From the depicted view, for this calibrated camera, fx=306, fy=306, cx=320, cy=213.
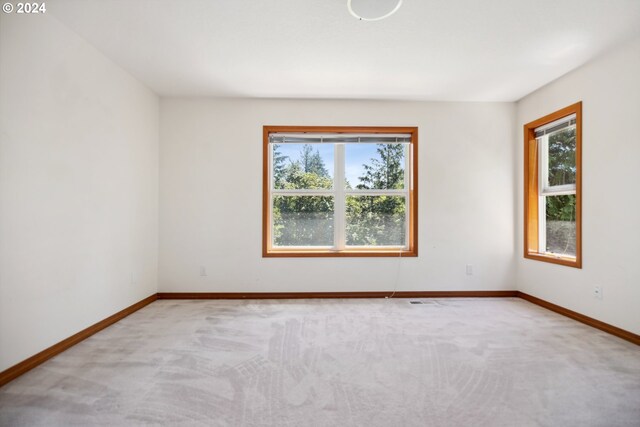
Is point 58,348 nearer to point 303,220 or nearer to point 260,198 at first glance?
point 260,198

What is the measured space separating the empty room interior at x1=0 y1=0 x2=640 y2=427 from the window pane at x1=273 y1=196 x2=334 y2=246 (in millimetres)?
30

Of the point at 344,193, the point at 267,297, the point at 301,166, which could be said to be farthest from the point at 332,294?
the point at 301,166

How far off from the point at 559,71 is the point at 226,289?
4.44 metres

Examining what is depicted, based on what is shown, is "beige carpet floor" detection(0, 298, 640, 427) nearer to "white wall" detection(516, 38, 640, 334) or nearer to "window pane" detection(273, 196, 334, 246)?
"white wall" detection(516, 38, 640, 334)

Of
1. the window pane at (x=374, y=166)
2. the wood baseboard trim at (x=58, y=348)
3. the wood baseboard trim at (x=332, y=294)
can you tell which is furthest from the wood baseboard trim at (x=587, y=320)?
the wood baseboard trim at (x=58, y=348)

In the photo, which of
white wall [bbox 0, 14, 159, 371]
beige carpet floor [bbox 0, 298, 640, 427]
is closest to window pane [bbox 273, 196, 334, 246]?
beige carpet floor [bbox 0, 298, 640, 427]

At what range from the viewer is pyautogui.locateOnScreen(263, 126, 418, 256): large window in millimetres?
4043

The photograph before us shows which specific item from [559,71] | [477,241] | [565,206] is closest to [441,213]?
[477,241]

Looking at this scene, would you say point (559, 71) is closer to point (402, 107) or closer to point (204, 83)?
point (402, 107)

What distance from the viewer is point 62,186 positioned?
2.40m

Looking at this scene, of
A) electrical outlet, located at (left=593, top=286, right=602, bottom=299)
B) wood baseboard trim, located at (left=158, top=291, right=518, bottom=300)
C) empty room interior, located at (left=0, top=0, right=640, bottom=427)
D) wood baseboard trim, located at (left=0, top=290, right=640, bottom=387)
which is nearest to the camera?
empty room interior, located at (left=0, top=0, right=640, bottom=427)

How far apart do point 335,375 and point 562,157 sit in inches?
136

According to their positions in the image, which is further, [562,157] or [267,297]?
[267,297]

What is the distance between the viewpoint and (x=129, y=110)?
3.28 meters
